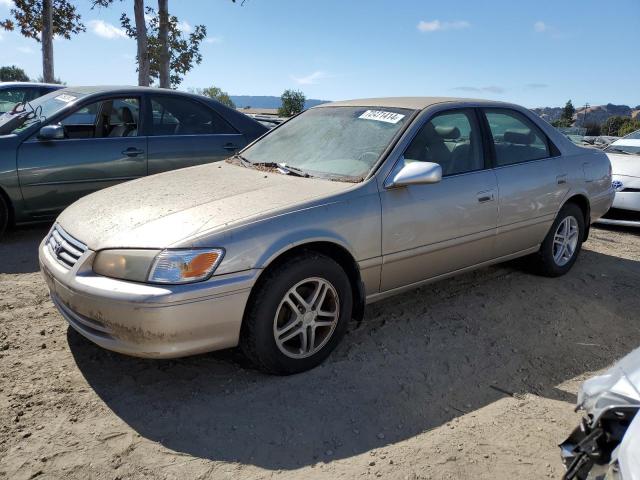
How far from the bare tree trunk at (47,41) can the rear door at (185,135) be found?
464 inches

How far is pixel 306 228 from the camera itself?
295 centimetres

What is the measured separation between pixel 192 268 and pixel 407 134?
171 cm

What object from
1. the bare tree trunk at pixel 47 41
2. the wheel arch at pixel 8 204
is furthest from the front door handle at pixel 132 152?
the bare tree trunk at pixel 47 41

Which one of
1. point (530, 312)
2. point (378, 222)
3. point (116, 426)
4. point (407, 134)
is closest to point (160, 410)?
point (116, 426)

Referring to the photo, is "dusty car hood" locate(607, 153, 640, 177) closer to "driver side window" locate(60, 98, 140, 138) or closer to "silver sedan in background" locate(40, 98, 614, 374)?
"silver sedan in background" locate(40, 98, 614, 374)

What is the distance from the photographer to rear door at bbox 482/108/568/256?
4121mm

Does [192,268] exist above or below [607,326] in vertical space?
above

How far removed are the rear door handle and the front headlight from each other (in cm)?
202

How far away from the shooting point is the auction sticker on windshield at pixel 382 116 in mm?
3717

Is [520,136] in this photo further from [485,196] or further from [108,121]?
[108,121]

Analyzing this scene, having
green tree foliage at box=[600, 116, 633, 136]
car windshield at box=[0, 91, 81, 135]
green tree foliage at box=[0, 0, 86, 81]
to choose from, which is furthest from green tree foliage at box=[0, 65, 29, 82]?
green tree foliage at box=[600, 116, 633, 136]

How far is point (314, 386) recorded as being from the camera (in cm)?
296

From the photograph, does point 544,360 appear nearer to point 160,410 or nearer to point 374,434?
point 374,434

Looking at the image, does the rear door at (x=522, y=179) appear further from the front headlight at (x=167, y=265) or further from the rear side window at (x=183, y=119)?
the rear side window at (x=183, y=119)
